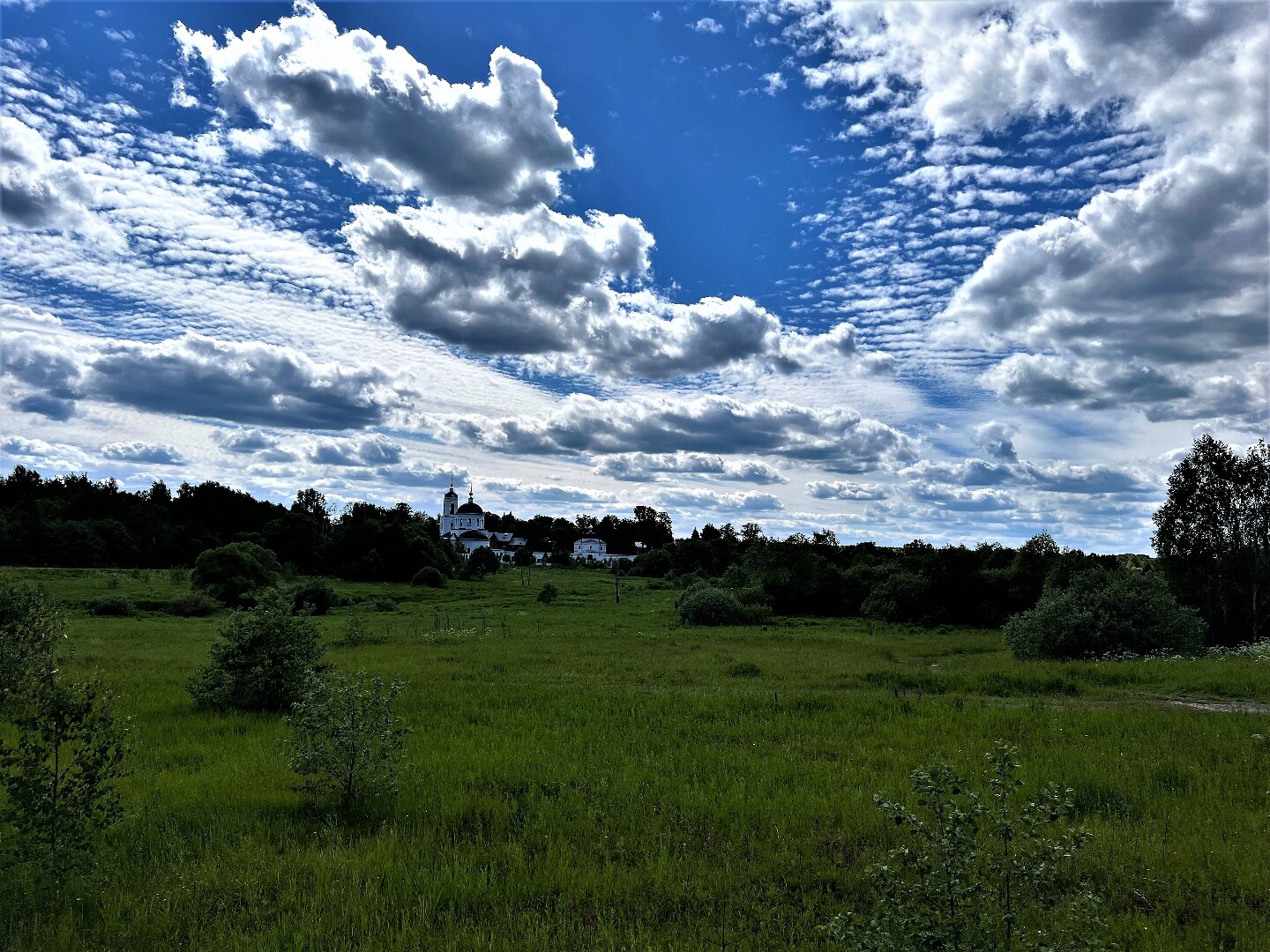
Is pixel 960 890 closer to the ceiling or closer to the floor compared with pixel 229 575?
closer to the ceiling

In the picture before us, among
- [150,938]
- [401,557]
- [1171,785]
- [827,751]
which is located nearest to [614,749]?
[827,751]

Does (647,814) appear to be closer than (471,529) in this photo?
Yes

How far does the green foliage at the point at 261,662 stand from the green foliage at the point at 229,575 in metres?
38.3

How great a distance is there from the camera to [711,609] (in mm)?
46469

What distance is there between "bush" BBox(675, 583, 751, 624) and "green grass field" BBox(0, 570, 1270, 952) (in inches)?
1031

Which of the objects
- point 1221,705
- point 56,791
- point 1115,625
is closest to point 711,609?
point 1115,625

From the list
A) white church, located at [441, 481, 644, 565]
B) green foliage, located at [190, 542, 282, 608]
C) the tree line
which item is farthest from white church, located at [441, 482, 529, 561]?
green foliage, located at [190, 542, 282, 608]

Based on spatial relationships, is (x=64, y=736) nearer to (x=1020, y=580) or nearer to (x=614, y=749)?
(x=614, y=749)

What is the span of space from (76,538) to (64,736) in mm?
89398

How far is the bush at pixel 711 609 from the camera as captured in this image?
46.2m

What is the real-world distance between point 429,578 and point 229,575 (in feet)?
73.7

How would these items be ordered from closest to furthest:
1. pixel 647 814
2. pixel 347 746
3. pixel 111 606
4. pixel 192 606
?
pixel 647 814
pixel 347 746
pixel 111 606
pixel 192 606

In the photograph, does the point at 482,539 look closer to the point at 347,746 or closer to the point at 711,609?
the point at 711,609

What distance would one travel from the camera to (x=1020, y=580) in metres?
49.4
